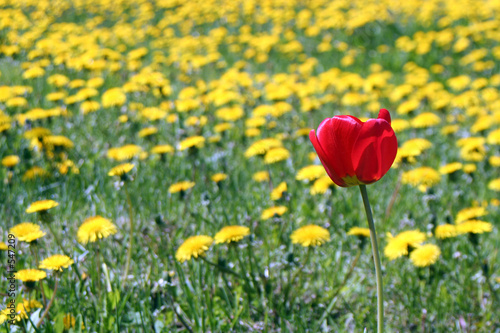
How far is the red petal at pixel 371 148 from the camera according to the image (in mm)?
966

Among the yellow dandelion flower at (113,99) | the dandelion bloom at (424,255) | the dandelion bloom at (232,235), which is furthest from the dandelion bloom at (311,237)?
the yellow dandelion flower at (113,99)

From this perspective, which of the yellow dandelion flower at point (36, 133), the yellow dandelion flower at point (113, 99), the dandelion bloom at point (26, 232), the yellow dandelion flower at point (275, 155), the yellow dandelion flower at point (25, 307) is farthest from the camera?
the yellow dandelion flower at point (113, 99)

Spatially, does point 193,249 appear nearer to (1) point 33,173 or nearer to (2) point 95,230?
(2) point 95,230

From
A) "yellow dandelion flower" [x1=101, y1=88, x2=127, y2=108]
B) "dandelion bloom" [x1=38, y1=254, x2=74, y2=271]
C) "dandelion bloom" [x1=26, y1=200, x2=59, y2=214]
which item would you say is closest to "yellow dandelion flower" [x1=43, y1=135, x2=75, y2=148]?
"yellow dandelion flower" [x1=101, y1=88, x2=127, y2=108]

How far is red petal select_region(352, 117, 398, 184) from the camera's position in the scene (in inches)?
38.0

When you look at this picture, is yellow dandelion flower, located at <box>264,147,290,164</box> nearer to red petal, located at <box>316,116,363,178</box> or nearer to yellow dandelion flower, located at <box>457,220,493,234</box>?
yellow dandelion flower, located at <box>457,220,493,234</box>

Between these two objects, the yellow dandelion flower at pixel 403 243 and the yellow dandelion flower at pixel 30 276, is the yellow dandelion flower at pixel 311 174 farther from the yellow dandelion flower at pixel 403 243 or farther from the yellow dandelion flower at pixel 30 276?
the yellow dandelion flower at pixel 30 276

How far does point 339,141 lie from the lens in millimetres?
980

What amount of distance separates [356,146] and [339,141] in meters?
0.03

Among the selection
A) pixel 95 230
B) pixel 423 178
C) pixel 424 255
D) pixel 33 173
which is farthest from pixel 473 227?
pixel 33 173

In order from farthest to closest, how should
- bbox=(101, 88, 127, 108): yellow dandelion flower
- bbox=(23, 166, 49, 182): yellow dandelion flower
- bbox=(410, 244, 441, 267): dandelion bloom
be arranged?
bbox=(101, 88, 127, 108): yellow dandelion flower, bbox=(23, 166, 49, 182): yellow dandelion flower, bbox=(410, 244, 441, 267): dandelion bloom

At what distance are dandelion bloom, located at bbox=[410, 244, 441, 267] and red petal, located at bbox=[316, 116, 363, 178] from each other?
83 cm

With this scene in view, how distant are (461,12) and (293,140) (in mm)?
3868

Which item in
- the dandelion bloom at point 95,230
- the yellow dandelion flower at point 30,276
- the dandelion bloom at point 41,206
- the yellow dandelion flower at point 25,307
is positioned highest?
the dandelion bloom at point 41,206
